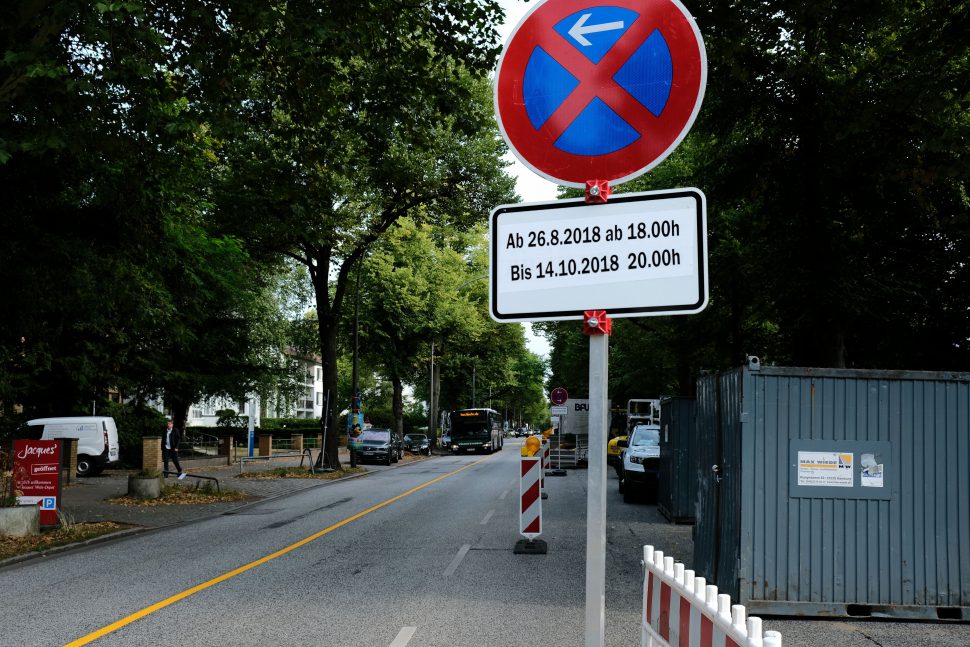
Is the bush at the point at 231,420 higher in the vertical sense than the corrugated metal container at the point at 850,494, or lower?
lower

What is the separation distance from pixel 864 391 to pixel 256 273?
27488 millimetres

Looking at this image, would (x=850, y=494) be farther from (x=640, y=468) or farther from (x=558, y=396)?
(x=558, y=396)

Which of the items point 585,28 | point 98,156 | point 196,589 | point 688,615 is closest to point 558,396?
point 98,156

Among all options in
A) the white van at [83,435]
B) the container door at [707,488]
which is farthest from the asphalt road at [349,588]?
the white van at [83,435]

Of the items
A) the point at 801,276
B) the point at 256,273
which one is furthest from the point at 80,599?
the point at 256,273

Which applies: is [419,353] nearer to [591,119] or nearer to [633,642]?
[633,642]

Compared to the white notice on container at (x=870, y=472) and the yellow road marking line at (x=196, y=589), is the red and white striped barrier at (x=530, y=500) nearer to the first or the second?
the yellow road marking line at (x=196, y=589)

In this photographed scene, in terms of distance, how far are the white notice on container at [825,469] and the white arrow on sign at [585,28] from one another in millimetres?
6726

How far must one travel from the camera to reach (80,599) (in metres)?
8.42

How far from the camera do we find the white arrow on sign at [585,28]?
2768mm

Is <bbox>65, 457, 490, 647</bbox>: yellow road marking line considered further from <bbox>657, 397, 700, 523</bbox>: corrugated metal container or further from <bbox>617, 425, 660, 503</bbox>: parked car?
<bbox>617, 425, 660, 503</bbox>: parked car

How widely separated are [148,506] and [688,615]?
16628 mm

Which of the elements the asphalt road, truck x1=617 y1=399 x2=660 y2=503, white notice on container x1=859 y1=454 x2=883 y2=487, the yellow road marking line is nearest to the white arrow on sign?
the asphalt road

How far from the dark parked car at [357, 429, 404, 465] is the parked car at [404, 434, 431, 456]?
37.4 feet
